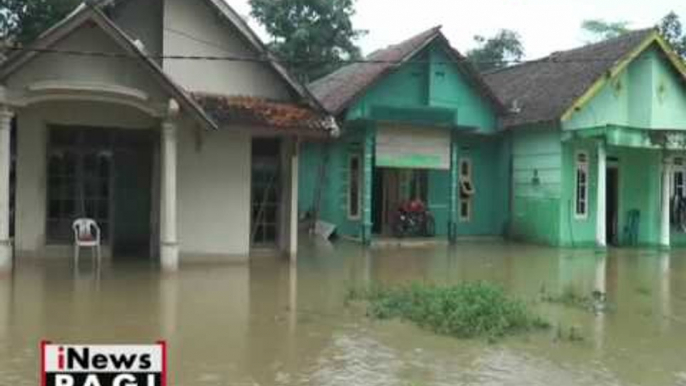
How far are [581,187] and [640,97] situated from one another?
3064 millimetres

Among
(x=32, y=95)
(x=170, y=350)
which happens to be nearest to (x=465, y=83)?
(x=32, y=95)

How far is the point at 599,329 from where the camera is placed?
9.55 metres

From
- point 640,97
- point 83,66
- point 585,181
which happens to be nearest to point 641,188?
point 585,181

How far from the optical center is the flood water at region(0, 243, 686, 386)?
23.7ft

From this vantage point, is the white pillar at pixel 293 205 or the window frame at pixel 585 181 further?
the window frame at pixel 585 181

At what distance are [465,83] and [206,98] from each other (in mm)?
9712

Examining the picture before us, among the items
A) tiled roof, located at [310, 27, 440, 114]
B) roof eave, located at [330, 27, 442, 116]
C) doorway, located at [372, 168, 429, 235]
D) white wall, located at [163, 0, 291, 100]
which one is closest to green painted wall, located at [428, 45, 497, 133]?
roof eave, located at [330, 27, 442, 116]

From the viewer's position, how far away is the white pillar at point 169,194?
14086 mm

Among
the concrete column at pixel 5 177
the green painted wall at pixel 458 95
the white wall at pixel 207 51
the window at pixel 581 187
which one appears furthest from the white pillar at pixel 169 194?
the window at pixel 581 187

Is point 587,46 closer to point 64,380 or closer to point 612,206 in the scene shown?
point 612,206

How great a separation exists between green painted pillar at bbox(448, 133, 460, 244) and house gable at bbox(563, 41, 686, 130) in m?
3.37

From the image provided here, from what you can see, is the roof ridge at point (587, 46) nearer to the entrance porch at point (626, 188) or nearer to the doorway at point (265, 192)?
the entrance porch at point (626, 188)

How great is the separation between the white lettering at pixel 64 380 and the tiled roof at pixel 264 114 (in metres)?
12.1

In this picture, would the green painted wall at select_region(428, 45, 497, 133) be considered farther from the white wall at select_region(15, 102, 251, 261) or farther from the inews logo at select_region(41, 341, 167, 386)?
the inews logo at select_region(41, 341, 167, 386)
